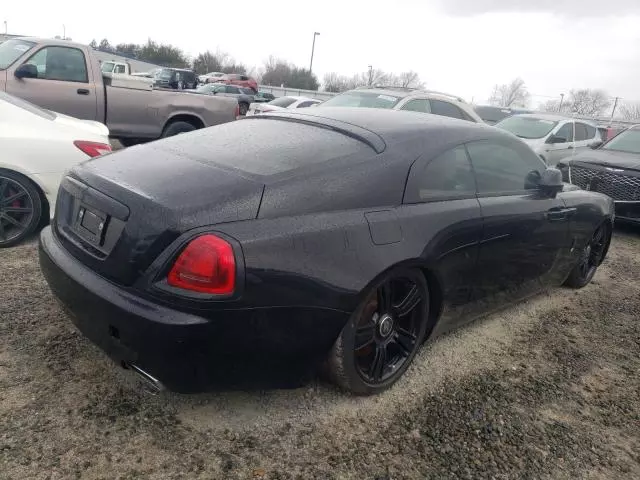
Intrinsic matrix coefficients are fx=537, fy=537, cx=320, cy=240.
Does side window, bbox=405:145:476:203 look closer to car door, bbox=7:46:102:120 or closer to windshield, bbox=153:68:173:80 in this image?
car door, bbox=7:46:102:120

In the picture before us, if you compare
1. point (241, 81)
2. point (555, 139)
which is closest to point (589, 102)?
point (241, 81)

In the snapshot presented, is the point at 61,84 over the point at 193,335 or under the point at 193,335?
Result: over

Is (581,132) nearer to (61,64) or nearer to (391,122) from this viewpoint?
(391,122)

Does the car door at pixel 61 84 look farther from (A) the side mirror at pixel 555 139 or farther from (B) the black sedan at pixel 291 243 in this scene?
(A) the side mirror at pixel 555 139

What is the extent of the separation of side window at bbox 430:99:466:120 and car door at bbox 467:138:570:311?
523 cm

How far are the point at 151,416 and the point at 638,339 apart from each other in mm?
3408

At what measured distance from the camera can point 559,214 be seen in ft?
12.5

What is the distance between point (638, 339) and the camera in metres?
3.91

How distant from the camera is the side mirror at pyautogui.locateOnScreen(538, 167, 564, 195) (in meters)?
3.65

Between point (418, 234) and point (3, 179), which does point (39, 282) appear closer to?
point (3, 179)

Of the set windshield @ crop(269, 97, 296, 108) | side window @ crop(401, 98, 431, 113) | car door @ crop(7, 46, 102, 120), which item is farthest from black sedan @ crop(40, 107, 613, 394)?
windshield @ crop(269, 97, 296, 108)

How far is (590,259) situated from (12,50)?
25.8 ft

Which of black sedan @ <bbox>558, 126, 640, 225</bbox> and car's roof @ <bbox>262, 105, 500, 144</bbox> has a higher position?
car's roof @ <bbox>262, 105, 500, 144</bbox>

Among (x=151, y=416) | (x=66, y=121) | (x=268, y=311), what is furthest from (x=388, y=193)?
(x=66, y=121)
